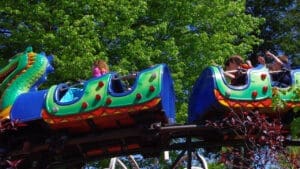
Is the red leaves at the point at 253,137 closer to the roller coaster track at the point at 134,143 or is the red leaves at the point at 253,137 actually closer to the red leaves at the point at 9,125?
the roller coaster track at the point at 134,143

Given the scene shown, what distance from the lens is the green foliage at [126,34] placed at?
14.4m

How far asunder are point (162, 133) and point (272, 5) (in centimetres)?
1917

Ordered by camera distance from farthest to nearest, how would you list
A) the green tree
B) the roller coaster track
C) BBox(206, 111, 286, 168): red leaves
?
the green tree
the roller coaster track
BBox(206, 111, 286, 168): red leaves

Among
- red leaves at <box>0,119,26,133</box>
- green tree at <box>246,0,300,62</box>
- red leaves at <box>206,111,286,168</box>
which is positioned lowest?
green tree at <box>246,0,300,62</box>

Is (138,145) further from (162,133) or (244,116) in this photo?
(244,116)

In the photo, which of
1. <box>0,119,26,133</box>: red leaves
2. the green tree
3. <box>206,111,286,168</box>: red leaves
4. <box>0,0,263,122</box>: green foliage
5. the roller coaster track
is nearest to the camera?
<box>206,111,286,168</box>: red leaves

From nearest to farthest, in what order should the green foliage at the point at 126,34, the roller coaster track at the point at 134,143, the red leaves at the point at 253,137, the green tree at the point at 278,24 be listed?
the red leaves at the point at 253,137
the roller coaster track at the point at 134,143
the green foliage at the point at 126,34
the green tree at the point at 278,24

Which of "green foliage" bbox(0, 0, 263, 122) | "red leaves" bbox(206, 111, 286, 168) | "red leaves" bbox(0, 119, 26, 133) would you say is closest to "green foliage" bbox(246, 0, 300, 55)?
"green foliage" bbox(0, 0, 263, 122)

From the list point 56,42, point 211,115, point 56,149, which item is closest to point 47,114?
point 56,149

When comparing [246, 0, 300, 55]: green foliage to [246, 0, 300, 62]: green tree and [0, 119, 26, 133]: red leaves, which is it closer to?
[246, 0, 300, 62]: green tree

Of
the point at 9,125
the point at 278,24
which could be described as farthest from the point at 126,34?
the point at 278,24

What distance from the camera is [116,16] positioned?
15.1 meters

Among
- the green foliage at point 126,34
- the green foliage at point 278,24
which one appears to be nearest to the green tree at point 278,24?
the green foliage at point 278,24

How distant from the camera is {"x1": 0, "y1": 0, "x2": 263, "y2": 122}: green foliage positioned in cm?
1435
